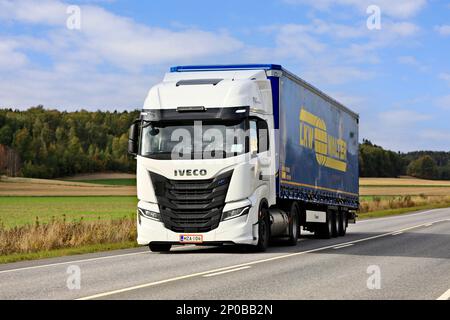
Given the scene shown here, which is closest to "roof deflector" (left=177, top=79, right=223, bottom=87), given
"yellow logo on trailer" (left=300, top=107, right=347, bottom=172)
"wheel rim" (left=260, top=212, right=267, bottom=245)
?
"wheel rim" (left=260, top=212, right=267, bottom=245)

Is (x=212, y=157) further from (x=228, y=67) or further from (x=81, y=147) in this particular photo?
(x=81, y=147)

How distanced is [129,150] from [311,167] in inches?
276

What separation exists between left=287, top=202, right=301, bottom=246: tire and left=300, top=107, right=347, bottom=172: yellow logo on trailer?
1.83m

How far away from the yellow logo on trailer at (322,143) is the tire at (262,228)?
3.78 m

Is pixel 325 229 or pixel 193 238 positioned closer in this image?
pixel 193 238

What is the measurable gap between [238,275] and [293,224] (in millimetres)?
8282

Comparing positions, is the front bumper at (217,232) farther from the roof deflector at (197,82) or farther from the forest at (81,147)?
the forest at (81,147)

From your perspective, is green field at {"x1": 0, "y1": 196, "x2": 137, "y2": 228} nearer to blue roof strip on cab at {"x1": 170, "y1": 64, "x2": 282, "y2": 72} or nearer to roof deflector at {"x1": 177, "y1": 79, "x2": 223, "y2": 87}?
blue roof strip on cab at {"x1": 170, "y1": 64, "x2": 282, "y2": 72}

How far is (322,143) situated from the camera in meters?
24.9

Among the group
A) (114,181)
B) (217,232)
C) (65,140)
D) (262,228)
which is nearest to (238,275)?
(217,232)

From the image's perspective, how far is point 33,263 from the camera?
16266 mm

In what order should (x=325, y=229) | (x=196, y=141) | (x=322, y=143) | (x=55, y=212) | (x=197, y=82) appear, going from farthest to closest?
(x=55, y=212), (x=325, y=229), (x=322, y=143), (x=197, y=82), (x=196, y=141)
